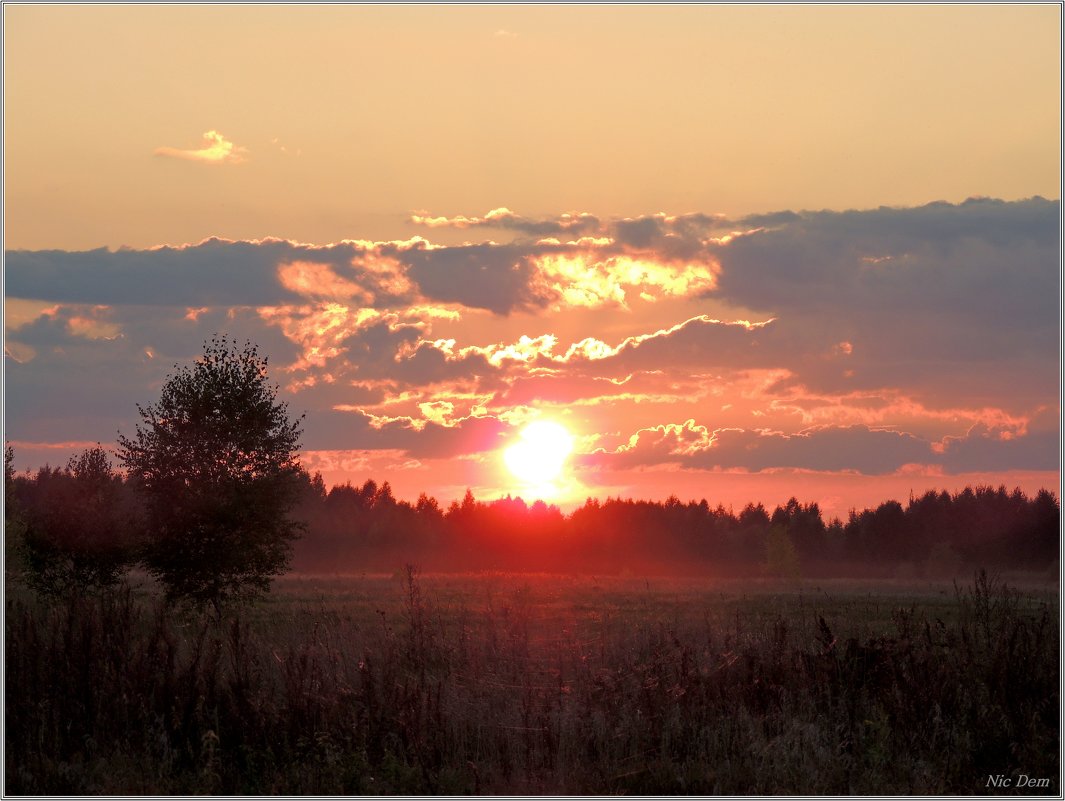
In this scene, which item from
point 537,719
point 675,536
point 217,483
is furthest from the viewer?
point 675,536

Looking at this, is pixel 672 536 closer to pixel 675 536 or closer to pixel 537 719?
pixel 675 536

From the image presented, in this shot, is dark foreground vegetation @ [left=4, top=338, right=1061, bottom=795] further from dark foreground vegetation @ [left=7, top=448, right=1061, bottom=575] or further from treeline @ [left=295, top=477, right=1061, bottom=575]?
treeline @ [left=295, top=477, right=1061, bottom=575]

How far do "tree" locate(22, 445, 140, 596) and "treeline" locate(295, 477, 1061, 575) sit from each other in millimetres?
74029

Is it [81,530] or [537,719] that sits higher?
[81,530]

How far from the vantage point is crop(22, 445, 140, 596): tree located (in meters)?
33.9

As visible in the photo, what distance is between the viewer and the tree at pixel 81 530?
1336 inches

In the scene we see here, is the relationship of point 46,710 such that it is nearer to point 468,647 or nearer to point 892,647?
point 468,647

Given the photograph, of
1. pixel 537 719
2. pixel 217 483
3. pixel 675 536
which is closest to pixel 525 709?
pixel 537 719

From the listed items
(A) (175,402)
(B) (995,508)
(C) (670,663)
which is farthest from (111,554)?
(B) (995,508)

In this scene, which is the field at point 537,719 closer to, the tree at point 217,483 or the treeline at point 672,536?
the tree at point 217,483

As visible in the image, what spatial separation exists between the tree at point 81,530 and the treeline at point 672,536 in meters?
41.9

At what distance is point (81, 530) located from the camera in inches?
1364

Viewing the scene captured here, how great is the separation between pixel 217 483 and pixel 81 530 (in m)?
7.26

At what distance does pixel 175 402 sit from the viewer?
106 ft
